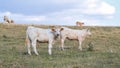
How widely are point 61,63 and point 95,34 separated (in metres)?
22.1

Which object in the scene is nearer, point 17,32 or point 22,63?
point 22,63

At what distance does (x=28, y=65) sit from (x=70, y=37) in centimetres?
1045

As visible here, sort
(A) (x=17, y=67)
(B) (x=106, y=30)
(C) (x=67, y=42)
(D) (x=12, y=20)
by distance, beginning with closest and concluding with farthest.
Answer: (A) (x=17, y=67) → (C) (x=67, y=42) → (B) (x=106, y=30) → (D) (x=12, y=20)

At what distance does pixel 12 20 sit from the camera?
180ft

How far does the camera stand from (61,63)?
15312mm

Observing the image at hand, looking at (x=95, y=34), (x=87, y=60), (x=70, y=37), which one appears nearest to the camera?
(x=87, y=60)

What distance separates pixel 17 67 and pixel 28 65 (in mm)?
788

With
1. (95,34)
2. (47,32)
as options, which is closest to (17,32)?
(95,34)

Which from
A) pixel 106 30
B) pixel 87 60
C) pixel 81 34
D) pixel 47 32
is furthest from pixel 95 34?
pixel 87 60

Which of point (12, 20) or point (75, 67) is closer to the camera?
point (75, 67)

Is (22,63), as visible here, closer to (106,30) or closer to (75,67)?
(75,67)

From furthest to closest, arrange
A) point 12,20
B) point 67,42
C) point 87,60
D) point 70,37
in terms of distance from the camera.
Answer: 1. point 12,20
2. point 67,42
3. point 70,37
4. point 87,60

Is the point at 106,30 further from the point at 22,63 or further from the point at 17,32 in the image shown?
the point at 22,63

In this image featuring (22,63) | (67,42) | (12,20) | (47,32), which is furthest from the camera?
(12,20)
